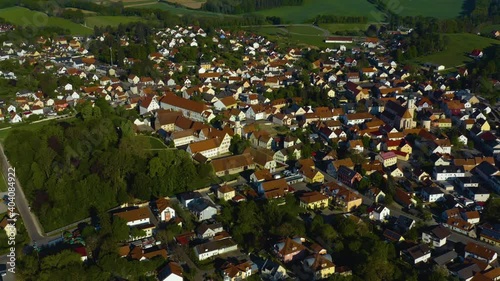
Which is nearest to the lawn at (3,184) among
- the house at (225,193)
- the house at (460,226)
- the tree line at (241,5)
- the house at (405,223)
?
the house at (225,193)

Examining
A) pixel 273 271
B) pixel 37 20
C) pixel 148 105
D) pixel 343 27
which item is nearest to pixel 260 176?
pixel 273 271

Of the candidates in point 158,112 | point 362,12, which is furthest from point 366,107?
point 362,12

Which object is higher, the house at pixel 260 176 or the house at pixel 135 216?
the house at pixel 135 216

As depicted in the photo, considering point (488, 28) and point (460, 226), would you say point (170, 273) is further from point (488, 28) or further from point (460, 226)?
point (488, 28)

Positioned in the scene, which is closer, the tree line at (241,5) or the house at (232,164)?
the house at (232,164)

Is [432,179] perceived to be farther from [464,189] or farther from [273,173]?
[273,173]

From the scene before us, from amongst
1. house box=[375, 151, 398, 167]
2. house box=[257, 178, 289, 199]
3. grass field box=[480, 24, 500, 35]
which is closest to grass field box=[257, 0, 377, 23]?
grass field box=[480, 24, 500, 35]

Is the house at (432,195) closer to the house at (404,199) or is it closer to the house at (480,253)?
the house at (404,199)
